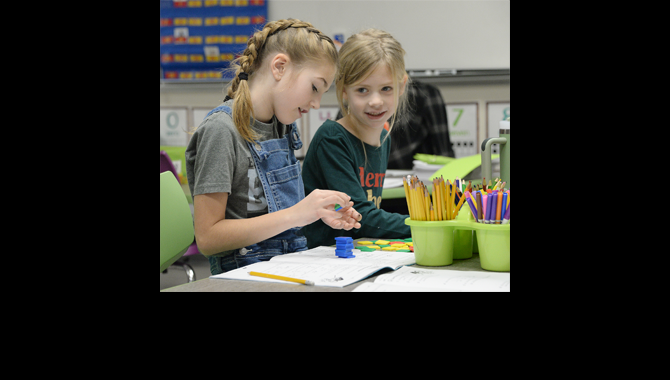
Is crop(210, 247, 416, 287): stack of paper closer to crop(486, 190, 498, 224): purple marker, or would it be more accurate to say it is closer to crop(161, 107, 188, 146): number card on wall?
crop(486, 190, 498, 224): purple marker

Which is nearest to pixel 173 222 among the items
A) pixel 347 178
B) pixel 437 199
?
pixel 347 178

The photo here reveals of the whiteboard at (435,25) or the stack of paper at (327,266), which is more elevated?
the whiteboard at (435,25)

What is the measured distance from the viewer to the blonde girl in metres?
1.23

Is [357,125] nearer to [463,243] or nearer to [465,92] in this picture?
[463,243]

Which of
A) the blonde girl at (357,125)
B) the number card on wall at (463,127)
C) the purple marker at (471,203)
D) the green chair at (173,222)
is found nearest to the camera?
the purple marker at (471,203)

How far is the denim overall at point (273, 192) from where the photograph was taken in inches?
40.6

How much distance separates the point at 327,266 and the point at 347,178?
464mm

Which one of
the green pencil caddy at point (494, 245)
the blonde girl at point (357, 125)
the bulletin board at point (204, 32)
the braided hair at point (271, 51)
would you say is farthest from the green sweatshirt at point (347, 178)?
the bulletin board at point (204, 32)

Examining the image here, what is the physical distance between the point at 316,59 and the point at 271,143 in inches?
7.6

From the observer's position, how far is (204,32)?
3.00 metres

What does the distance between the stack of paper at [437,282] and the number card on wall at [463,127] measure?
7.48 ft

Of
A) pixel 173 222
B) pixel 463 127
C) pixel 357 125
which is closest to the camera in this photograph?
pixel 173 222

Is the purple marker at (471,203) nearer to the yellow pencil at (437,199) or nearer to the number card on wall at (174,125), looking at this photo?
the yellow pencil at (437,199)
